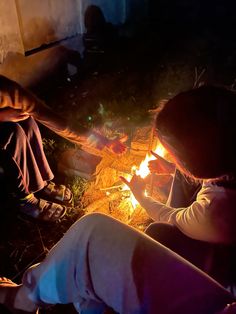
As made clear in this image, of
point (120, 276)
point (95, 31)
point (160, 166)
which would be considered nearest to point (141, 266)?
point (120, 276)

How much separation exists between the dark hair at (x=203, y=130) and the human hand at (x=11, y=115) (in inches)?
62.0

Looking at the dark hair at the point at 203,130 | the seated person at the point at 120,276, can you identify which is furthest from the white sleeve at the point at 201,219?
the seated person at the point at 120,276

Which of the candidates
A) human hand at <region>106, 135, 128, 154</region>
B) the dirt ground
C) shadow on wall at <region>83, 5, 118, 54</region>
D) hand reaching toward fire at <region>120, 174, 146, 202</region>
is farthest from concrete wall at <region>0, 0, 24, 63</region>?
hand reaching toward fire at <region>120, 174, 146, 202</region>

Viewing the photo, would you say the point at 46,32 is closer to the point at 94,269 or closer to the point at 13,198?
the point at 13,198

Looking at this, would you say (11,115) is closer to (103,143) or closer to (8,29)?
(103,143)

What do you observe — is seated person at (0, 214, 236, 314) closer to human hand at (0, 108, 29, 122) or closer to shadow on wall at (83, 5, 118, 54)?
human hand at (0, 108, 29, 122)

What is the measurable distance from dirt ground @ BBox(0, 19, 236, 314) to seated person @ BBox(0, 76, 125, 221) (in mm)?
230

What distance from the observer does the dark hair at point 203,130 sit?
6.30ft

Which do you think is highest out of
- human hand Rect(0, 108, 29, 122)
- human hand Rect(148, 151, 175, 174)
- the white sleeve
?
human hand Rect(0, 108, 29, 122)

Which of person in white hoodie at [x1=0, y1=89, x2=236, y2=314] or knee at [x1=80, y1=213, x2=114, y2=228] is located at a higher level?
knee at [x1=80, y1=213, x2=114, y2=228]

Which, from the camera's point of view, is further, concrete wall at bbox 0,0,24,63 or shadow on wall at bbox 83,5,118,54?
shadow on wall at bbox 83,5,118,54

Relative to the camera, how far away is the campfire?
3793 millimetres

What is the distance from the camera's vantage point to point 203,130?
75.6 inches

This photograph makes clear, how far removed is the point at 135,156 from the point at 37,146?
→ 136 cm
